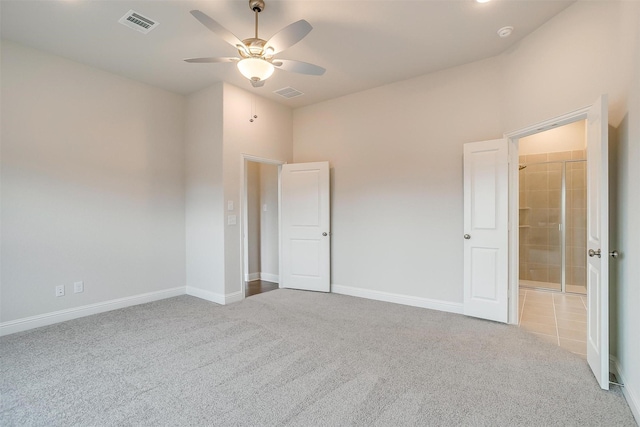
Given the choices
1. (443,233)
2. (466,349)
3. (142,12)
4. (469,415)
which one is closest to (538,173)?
(443,233)

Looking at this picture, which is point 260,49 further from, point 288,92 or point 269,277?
point 269,277

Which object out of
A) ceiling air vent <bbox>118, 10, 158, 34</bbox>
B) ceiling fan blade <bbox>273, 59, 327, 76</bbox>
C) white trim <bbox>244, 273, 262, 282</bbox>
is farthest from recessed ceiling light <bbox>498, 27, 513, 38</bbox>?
white trim <bbox>244, 273, 262, 282</bbox>

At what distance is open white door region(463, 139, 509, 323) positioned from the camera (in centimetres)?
329

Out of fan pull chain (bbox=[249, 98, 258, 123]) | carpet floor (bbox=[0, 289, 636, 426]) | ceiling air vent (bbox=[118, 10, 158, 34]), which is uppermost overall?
ceiling air vent (bbox=[118, 10, 158, 34])

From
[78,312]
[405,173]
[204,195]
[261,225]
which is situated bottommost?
[78,312]

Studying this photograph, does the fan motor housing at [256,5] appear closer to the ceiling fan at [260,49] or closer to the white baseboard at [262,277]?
the ceiling fan at [260,49]

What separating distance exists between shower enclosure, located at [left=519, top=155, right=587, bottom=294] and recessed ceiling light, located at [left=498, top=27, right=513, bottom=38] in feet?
9.37

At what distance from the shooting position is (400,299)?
4.10 metres

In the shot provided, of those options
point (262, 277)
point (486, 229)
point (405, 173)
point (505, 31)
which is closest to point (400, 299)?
point (486, 229)

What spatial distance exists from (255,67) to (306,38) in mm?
955

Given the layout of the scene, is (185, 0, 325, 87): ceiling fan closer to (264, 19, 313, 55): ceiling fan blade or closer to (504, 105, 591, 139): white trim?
(264, 19, 313, 55): ceiling fan blade

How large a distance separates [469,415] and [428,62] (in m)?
3.49

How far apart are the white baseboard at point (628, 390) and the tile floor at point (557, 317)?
33cm

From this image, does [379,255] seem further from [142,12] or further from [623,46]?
[142,12]
